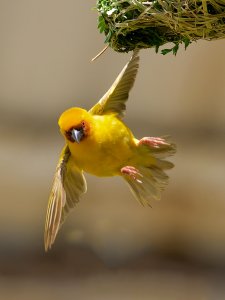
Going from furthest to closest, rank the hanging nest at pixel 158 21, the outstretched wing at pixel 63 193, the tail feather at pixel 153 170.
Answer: the tail feather at pixel 153 170 → the outstretched wing at pixel 63 193 → the hanging nest at pixel 158 21

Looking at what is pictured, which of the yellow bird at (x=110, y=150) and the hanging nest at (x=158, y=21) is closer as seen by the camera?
the hanging nest at (x=158, y=21)

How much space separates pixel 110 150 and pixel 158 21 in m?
0.41

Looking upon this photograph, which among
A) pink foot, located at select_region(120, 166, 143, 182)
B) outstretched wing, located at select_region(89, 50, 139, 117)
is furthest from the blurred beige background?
pink foot, located at select_region(120, 166, 143, 182)

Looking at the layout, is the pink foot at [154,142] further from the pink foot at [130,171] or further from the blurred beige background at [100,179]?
the blurred beige background at [100,179]

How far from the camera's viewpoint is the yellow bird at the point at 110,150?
1.66 meters

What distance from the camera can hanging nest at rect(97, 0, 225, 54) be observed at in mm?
1338

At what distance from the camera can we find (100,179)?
3701 mm

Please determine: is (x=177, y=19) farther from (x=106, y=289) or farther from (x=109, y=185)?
(x=106, y=289)

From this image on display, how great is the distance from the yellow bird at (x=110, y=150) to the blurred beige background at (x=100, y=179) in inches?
56.3

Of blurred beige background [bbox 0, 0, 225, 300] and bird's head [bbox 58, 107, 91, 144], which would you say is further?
blurred beige background [bbox 0, 0, 225, 300]

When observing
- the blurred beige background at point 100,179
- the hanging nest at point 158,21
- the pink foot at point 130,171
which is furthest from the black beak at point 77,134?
the blurred beige background at point 100,179

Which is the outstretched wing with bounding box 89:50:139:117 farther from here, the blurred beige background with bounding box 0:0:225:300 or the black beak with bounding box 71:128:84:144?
the blurred beige background with bounding box 0:0:225:300

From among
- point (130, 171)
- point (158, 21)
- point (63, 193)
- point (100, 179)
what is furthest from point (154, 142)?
point (100, 179)

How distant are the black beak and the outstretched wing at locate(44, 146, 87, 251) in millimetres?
70
